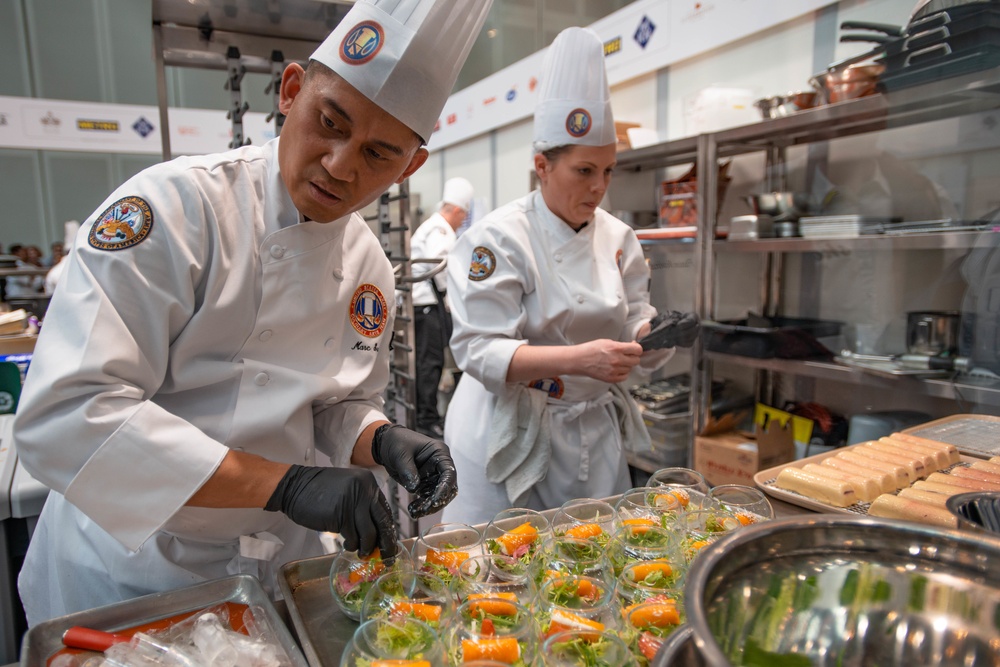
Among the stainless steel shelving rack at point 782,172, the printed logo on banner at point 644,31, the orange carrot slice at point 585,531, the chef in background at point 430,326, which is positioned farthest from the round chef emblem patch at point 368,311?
the printed logo on banner at point 644,31

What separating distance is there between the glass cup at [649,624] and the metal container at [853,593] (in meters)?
0.23

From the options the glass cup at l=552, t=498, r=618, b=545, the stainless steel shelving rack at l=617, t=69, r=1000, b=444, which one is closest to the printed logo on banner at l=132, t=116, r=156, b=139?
the stainless steel shelving rack at l=617, t=69, r=1000, b=444

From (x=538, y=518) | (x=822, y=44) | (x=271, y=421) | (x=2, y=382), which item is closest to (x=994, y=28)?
(x=822, y=44)

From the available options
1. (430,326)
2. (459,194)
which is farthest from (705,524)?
(459,194)

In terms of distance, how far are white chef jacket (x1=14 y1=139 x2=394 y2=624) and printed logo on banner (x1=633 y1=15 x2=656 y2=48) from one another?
3220mm

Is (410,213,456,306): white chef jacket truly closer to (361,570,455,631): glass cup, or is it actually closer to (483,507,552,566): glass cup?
(483,507,552,566): glass cup

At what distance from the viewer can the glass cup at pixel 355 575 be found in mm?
863

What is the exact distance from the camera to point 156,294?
3.02ft

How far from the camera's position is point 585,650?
2.24ft

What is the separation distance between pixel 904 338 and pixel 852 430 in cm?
45

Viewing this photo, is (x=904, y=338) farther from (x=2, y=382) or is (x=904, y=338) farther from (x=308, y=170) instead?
(x=2, y=382)

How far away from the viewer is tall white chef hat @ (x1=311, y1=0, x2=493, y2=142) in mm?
992

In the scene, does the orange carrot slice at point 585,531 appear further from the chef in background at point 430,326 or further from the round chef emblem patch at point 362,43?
the chef in background at point 430,326

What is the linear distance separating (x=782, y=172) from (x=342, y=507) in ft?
9.69
